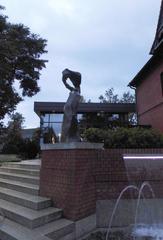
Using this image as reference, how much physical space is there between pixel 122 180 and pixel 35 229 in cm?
259

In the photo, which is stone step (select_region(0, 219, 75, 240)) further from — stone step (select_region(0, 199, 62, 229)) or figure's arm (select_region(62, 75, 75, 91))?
figure's arm (select_region(62, 75, 75, 91))

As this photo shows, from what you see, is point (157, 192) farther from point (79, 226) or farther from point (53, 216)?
point (53, 216)

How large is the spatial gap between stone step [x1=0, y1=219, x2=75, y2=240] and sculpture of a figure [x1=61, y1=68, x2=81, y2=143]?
210 cm

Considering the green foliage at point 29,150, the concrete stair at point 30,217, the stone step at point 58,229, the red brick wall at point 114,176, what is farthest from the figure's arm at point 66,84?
the green foliage at point 29,150

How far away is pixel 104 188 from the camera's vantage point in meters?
7.44

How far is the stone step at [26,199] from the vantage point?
6.82 metres

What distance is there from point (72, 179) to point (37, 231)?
1.38 m

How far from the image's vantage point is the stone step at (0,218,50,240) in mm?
5559

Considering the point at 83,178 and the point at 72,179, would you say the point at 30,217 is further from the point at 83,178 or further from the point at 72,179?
the point at 83,178

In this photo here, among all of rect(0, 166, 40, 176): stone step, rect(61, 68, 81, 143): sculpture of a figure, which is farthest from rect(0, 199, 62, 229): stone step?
rect(0, 166, 40, 176): stone step

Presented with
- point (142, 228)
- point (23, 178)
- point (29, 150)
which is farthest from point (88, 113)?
point (142, 228)

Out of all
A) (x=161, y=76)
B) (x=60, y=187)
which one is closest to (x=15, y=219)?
(x=60, y=187)

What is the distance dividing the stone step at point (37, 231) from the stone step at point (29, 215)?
95 mm

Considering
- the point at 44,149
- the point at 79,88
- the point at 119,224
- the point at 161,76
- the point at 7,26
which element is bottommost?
the point at 119,224
